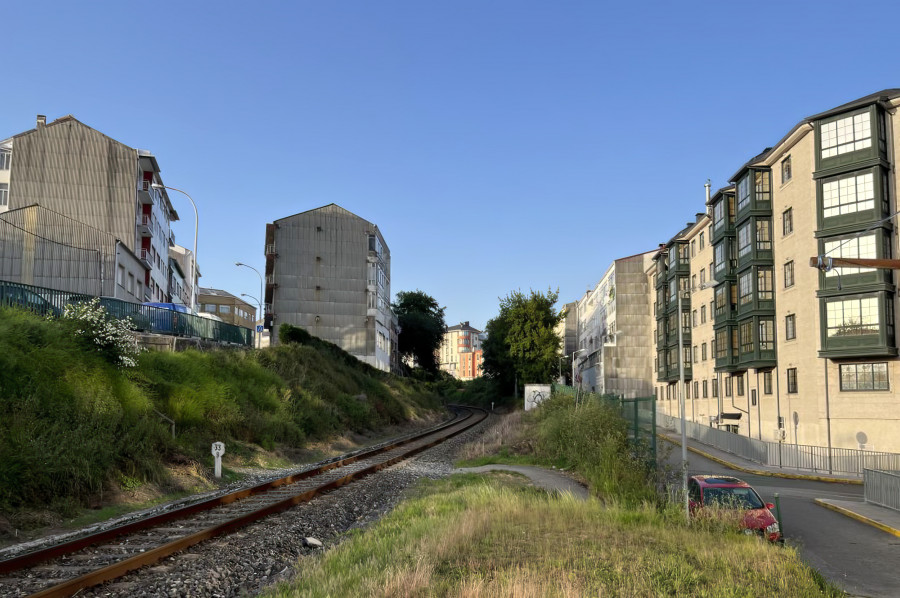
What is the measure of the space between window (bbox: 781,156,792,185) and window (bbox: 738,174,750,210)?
2.82 metres

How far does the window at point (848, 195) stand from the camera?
35312 millimetres

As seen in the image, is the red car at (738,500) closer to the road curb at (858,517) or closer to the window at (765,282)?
the road curb at (858,517)

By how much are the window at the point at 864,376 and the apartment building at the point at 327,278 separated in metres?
40.9

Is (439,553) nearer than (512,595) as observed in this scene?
No

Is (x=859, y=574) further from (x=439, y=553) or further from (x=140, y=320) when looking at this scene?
(x=140, y=320)

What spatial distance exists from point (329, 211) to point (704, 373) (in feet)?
118

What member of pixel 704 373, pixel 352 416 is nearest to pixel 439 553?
pixel 352 416

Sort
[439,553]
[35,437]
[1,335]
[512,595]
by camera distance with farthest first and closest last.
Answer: [1,335]
[35,437]
[439,553]
[512,595]

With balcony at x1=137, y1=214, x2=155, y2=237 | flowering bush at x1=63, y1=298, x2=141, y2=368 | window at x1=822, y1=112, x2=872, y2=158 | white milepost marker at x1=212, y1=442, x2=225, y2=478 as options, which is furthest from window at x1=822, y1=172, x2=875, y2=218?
balcony at x1=137, y1=214, x2=155, y2=237

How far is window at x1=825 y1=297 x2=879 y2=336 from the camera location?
3481 cm

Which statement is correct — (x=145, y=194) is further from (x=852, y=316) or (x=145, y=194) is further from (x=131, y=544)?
(x=131, y=544)

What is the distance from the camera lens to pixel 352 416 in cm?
3819

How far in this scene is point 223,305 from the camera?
133625 millimetres

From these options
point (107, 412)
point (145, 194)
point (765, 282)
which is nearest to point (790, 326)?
point (765, 282)
